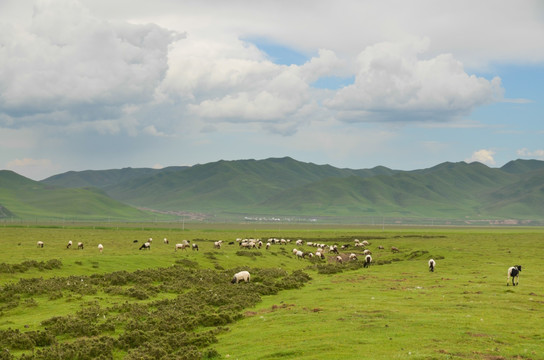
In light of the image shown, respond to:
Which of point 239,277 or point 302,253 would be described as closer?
point 239,277

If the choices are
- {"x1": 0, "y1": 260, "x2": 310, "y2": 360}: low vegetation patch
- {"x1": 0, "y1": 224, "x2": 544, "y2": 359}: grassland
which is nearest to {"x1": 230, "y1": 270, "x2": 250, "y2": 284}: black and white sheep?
{"x1": 0, "y1": 260, "x2": 310, "y2": 360}: low vegetation patch

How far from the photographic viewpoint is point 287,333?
2470 cm

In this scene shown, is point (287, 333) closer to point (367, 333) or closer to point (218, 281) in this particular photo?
point (367, 333)

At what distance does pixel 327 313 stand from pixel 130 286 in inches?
769

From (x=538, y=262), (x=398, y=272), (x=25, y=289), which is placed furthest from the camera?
(x=538, y=262)

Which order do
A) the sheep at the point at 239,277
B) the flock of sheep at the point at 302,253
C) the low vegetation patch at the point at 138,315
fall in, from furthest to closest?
the sheep at the point at 239,277
the flock of sheep at the point at 302,253
the low vegetation patch at the point at 138,315

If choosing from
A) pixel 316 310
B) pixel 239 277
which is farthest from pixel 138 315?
pixel 239 277

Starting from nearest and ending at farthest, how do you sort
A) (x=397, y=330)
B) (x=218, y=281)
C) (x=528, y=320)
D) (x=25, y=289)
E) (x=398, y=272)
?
(x=397, y=330), (x=528, y=320), (x=25, y=289), (x=218, y=281), (x=398, y=272)

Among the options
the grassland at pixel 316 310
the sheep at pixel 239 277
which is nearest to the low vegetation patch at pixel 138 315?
the grassland at pixel 316 310

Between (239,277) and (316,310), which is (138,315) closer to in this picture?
(316,310)

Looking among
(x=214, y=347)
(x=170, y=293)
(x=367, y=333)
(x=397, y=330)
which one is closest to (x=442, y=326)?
(x=397, y=330)

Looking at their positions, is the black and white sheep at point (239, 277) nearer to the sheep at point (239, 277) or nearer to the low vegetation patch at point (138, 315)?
the sheep at point (239, 277)

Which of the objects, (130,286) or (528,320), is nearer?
(528,320)

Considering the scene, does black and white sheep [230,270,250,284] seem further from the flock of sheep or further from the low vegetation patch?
the low vegetation patch
